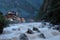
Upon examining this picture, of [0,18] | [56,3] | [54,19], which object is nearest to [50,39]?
[0,18]

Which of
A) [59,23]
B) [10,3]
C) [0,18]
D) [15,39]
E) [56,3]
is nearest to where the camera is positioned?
[15,39]

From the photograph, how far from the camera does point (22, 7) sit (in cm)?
7606

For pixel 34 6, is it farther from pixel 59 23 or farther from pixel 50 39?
pixel 50 39

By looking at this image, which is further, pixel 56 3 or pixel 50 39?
pixel 56 3

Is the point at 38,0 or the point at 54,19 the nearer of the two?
the point at 54,19

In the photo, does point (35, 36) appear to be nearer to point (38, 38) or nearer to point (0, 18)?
point (38, 38)

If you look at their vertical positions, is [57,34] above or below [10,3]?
above

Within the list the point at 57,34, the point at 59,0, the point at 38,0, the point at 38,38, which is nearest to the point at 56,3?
the point at 59,0

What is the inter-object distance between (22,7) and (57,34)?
60.0m

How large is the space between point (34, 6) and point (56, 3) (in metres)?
51.7

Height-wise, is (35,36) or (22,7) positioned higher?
(35,36)

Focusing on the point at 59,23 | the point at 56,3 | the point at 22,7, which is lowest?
the point at 22,7

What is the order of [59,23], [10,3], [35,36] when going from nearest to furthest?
[35,36]
[59,23]
[10,3]

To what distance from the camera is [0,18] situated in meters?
17.4
